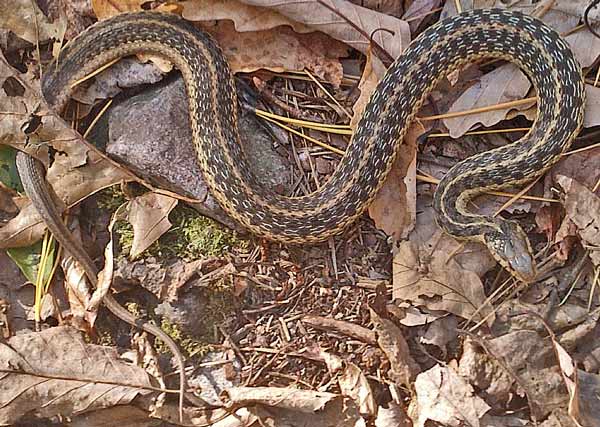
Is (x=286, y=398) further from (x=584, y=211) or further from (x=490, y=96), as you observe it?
(x=490, y=96)

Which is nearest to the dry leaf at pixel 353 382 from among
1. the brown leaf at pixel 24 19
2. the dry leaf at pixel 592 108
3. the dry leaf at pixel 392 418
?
the dry leaf at pixel 392 418

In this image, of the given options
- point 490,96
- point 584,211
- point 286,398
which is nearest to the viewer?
point 286,398

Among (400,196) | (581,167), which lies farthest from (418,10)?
(581,167)

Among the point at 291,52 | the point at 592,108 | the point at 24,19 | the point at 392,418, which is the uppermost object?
the point at 24,19

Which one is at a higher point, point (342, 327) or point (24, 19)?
point (24, 19)

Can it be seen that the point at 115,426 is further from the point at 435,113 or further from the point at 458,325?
the point at 435,113
